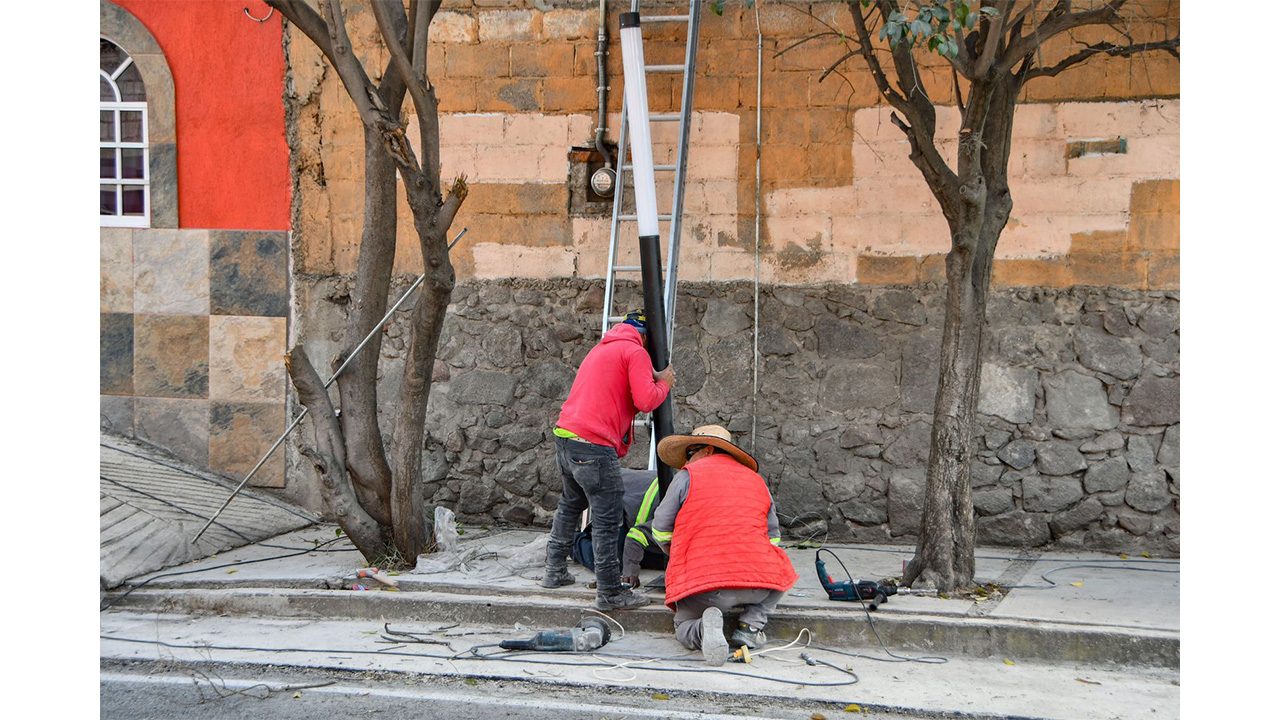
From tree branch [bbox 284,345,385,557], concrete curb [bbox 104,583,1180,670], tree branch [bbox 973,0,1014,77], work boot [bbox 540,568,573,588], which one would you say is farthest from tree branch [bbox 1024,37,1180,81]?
tree branch [bbox 284,345,385,557]

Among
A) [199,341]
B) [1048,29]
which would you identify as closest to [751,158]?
[1048,29]

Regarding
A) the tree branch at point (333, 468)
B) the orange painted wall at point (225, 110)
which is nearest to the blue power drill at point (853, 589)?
the tree branch at point (333, 468)

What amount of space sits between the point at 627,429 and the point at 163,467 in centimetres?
451

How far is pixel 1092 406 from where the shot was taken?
8.07 m

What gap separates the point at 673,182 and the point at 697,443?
3061 mm

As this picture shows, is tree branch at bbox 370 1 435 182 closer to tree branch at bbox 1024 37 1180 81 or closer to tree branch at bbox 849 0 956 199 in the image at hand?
tree branch at bbox 849 0 956 199

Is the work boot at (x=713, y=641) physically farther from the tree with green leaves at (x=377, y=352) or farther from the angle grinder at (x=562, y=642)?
the tree with green leaves at (x=377, y=352)

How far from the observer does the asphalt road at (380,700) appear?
4.98 m

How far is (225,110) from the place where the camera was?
920 centimetres

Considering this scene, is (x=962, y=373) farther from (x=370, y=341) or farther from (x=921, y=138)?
(x=370, y=341)

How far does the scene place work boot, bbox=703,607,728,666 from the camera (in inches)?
223

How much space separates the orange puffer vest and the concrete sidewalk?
1.44 feet

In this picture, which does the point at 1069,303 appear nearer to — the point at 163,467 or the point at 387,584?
the point at 387,584

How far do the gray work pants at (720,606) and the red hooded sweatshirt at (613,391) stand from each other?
118cm
